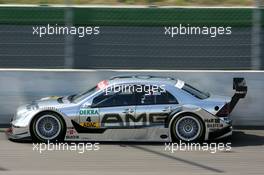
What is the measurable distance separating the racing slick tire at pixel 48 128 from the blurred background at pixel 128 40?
8.04 feet

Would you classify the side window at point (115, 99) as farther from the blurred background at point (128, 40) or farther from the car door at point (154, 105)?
the blurred background at point (128, 40)

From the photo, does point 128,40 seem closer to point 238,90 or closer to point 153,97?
point 153,97

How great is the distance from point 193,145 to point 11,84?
427 centimetres

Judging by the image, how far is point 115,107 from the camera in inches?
456

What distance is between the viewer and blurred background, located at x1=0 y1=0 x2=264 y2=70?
1393 centimetres

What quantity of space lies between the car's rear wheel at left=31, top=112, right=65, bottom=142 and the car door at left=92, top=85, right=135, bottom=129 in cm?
69

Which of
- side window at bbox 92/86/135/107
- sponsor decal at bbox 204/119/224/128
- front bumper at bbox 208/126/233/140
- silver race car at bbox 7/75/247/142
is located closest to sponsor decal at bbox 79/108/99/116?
silver race car at bbox 7/75/247/142

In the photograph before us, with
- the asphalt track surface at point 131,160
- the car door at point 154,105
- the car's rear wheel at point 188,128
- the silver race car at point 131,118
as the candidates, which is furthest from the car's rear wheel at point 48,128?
the car's rear wheel at point 188,128

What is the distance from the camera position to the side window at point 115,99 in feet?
38.1

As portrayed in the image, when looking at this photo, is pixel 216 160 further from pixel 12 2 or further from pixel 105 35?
pixel 12 2

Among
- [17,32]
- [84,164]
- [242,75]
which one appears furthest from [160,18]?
[84,164]

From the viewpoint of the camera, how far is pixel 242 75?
13375 millimetres

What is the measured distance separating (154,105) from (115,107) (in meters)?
0.70

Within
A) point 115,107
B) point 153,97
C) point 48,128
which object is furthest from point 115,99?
point 48,128
